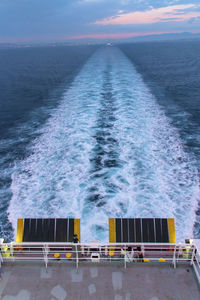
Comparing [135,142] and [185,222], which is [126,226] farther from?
[135,142]

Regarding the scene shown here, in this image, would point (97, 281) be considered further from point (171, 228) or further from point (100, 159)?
point (100, 159)

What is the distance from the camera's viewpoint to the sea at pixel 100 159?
15.2m

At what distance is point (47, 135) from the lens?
25.4 m

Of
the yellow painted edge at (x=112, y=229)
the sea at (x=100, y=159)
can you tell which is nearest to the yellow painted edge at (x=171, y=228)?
the yellow painted edge at (x=112, y=229)

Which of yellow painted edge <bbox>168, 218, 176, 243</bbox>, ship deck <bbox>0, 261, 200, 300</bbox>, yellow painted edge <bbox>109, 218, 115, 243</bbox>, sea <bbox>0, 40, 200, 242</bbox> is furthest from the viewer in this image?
sea <bbox>0, 40, 200, 242</bbox>

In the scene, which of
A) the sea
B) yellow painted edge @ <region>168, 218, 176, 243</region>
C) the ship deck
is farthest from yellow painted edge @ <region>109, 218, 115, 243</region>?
the sea

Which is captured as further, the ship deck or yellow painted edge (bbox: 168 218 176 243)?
yellow painted edge (bbox: 168 218 176 243)

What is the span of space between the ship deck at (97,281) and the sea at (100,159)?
5.34 m

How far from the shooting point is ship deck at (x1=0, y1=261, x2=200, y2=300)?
7477mm

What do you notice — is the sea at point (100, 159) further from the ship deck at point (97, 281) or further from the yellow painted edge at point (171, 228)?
the ship deck at point (97, 281)

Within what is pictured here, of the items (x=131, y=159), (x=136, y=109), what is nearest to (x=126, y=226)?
(x=131, y=159)

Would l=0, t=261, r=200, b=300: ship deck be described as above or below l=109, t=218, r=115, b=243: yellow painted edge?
below

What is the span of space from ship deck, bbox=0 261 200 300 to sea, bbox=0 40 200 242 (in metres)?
5.34

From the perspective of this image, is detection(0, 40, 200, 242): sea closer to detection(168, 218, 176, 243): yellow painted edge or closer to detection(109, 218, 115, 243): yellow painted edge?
detection(109, 218, 115, 243): yellow painted edge
